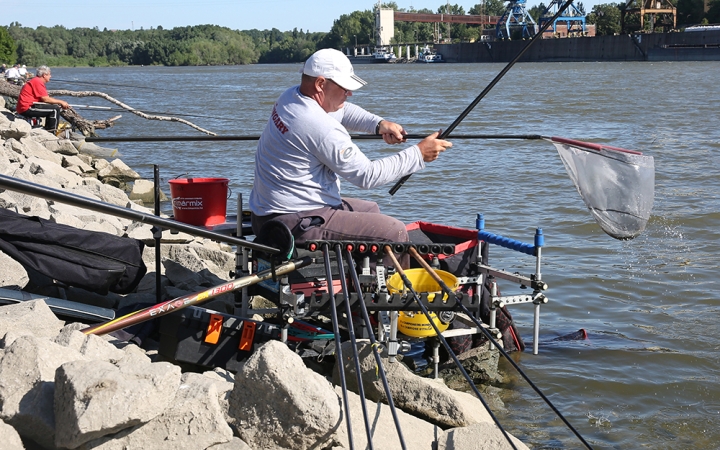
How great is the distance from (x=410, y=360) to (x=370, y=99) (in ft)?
78.5

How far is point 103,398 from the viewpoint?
8.58ft

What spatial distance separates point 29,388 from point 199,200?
1974 millimetres

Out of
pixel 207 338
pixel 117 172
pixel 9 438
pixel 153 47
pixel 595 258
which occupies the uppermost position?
pixel 153 47

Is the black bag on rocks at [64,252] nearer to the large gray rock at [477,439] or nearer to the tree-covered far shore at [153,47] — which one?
the large gray rock at [477,439]

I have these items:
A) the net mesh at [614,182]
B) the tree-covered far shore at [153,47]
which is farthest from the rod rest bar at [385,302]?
the tree-covered far shore at [153,47]

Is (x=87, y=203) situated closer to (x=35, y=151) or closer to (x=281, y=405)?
(x=281, y=405)

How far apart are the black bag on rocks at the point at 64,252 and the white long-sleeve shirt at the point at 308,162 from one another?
79 centimetres

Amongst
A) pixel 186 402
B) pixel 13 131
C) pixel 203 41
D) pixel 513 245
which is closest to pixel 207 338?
pixel 186 402

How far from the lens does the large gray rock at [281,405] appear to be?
120 inches

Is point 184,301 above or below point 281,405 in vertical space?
above

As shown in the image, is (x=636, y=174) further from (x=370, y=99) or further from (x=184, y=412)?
(x=370, y=99)

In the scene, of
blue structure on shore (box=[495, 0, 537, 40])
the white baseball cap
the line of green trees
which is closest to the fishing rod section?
the white baseball cap

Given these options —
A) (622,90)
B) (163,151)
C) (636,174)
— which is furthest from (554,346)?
(622,90)

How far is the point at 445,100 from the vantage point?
27.1 meters
